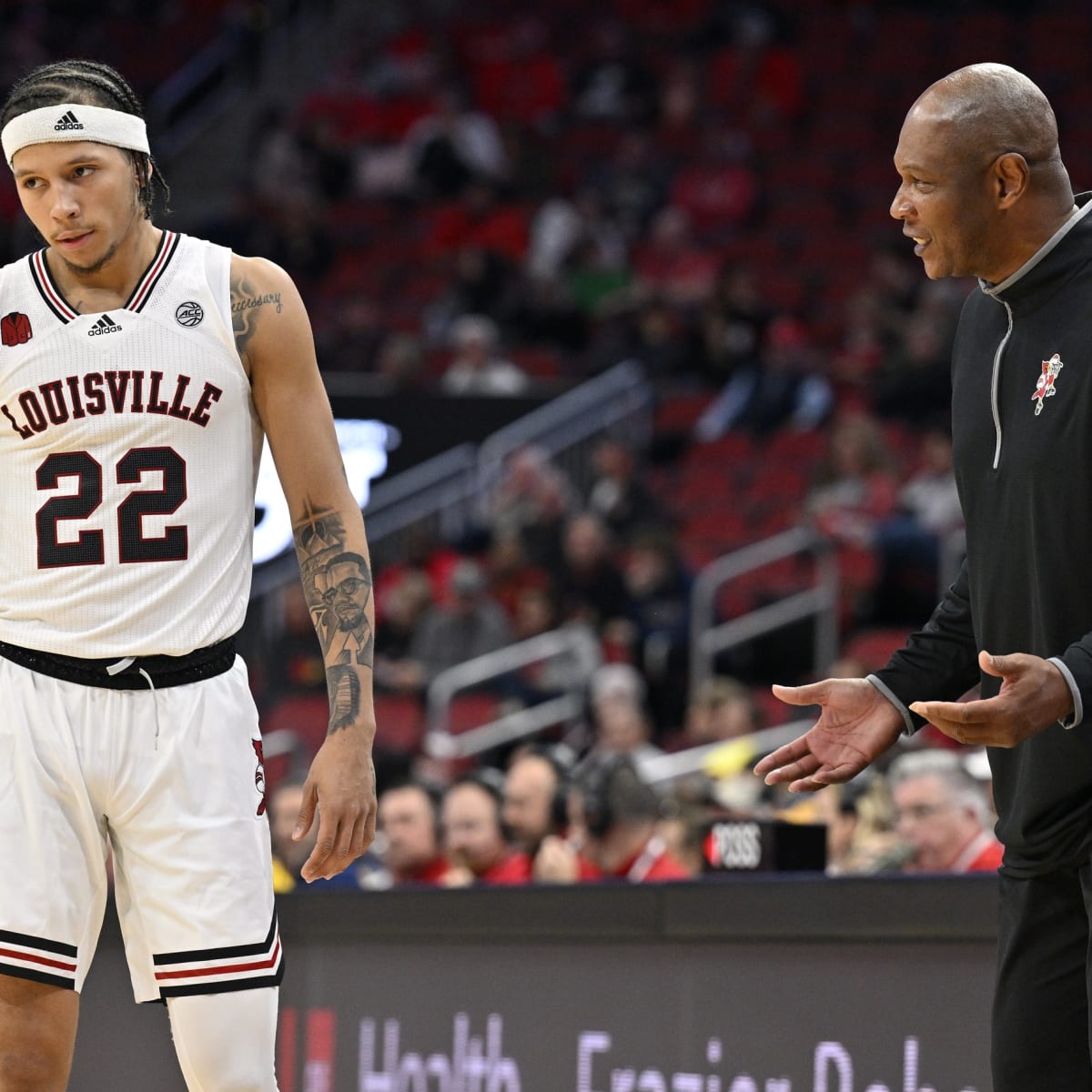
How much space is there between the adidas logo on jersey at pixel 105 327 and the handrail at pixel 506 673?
7767mm

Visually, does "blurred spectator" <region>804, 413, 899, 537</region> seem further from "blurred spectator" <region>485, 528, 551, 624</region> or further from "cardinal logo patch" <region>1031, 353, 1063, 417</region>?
"cardinal logo patch" <region>1031, 353, 1063, 417</region>

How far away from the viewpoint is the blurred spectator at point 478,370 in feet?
47.1

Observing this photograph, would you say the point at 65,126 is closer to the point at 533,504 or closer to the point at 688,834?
the point at 688,834

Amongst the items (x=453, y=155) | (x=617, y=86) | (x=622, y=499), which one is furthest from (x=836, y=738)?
(x=617, y=86)

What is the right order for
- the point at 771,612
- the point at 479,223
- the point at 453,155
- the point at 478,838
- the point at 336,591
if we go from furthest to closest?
the point at 453,155 → the point at 479,223 → the point at 771,612 → the point at 478,838 → the point at 336,591

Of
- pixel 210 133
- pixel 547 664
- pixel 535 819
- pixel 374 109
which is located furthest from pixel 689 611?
pixel 210 133

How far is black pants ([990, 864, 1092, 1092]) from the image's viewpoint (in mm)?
3344

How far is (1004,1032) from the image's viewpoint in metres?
3.41

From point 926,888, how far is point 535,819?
306cm

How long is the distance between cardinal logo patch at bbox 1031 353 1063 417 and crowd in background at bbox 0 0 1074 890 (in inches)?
147

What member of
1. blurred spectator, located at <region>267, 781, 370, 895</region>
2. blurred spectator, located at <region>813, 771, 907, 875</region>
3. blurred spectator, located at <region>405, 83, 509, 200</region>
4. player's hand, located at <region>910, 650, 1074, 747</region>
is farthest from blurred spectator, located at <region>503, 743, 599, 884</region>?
blurred spectator, located at <region>405, 83, 509, 200</region>

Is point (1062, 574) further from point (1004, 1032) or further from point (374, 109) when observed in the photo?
point (374, 109)

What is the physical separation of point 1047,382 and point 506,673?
354 inches

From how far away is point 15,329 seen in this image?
369 centimetres
